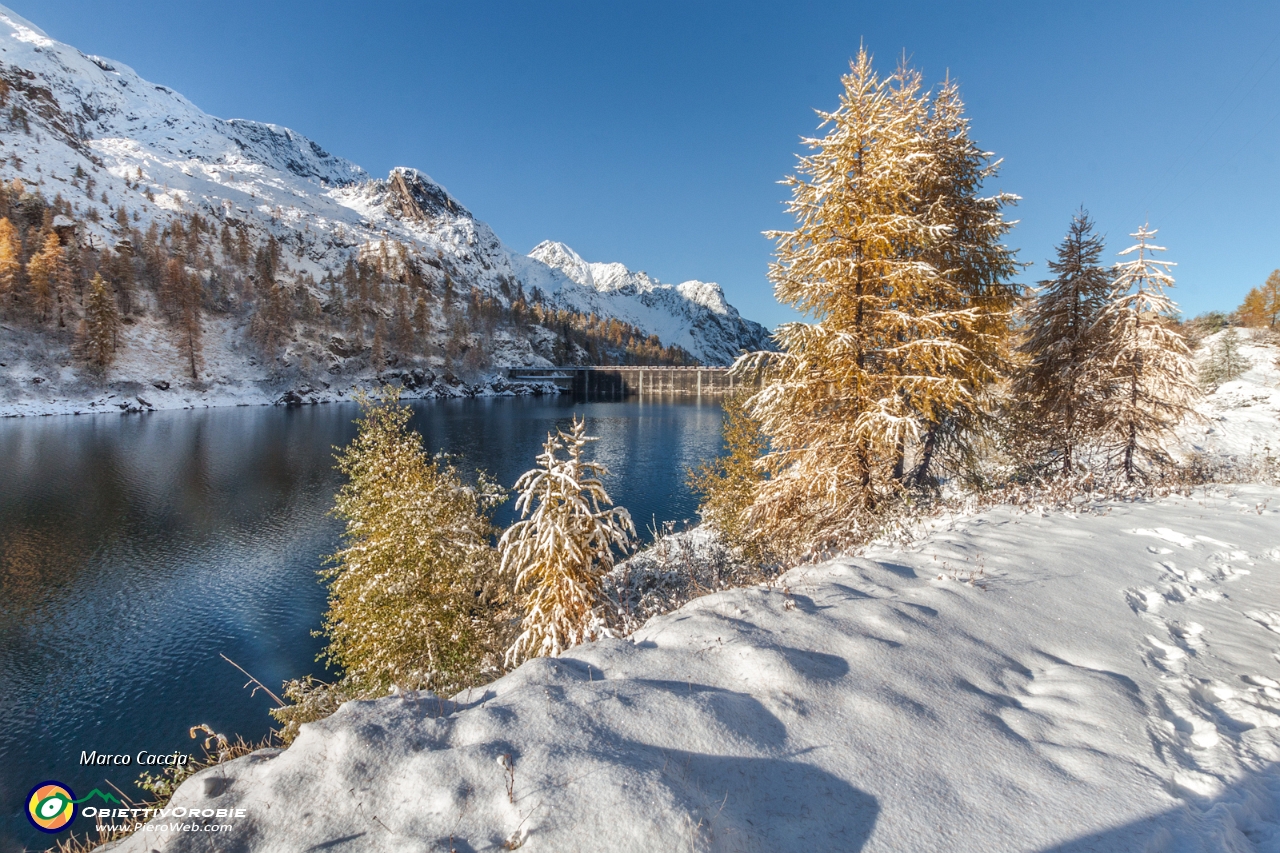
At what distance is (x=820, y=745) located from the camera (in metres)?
3.18

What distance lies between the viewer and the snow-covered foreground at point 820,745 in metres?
2.64

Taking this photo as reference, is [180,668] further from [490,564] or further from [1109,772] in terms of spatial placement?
[1109,772]

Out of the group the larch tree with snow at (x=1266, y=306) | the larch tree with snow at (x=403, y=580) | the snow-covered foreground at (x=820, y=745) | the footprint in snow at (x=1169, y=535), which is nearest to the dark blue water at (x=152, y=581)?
the larch tree with snow at (x=403, y=580)

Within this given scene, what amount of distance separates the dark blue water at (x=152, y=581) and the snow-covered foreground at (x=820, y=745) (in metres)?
12.2

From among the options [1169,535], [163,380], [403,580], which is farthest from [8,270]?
[1169,535]

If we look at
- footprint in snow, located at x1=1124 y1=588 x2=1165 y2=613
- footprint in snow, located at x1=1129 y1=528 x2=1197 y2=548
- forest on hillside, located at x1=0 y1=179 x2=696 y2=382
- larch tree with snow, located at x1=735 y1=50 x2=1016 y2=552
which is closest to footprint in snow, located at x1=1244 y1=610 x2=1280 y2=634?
footprint in snow, located at x1=1124 y1=588 x2=1165 y2=613

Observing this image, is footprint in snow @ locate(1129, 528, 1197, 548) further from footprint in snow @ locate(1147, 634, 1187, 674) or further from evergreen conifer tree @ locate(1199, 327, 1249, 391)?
evergreen conifer tree @ locate(1199, 327, 1249, 391)

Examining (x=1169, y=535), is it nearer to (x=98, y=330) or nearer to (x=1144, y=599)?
(x=1144, y=599)

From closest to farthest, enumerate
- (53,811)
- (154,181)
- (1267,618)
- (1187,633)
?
(1187,633)
(1267,618)
(53,811)
(154,181)

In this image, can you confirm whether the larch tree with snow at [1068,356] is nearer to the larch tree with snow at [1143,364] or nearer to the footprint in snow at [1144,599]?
the larch tree with snow at [1143,364]

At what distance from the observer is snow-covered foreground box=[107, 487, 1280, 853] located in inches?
104

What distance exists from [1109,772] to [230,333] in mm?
119292

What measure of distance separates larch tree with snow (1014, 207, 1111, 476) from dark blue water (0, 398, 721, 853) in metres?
15.6

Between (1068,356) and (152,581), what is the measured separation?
31.8 m
